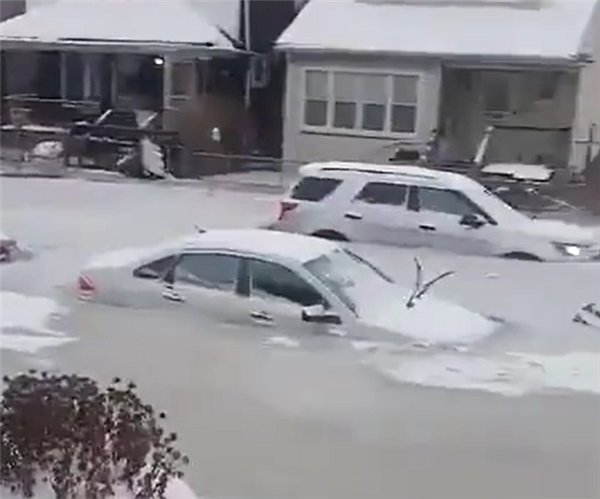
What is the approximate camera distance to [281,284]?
2.66 m

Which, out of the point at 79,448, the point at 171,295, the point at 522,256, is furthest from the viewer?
the point at 171,295

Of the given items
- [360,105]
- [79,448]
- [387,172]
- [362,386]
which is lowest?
[79,448]

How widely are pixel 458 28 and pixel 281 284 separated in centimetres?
65

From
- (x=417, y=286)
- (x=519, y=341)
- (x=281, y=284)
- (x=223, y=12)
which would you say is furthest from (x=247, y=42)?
Answer: (x=519, y=341)

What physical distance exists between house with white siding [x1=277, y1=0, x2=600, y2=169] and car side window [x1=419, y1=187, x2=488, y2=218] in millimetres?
79

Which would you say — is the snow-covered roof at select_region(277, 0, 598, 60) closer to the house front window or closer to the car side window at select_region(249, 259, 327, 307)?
the house front window

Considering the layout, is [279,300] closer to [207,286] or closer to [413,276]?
[207,286]

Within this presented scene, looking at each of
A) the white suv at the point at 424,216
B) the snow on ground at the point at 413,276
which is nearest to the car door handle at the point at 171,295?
the snow on ground at the point at 413,276

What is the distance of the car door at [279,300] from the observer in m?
2.65

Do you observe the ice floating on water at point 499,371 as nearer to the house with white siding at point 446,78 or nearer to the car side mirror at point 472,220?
the car side mirror at point 472,220

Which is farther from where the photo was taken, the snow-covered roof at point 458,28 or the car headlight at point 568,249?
the car headlight at point 568,249

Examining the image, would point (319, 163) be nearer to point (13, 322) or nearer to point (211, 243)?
point (211, 243)

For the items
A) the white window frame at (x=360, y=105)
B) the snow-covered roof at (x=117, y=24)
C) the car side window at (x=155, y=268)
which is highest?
the snow-covered roof at (x=117, y=24)

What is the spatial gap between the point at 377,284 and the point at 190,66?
61 centimetres
